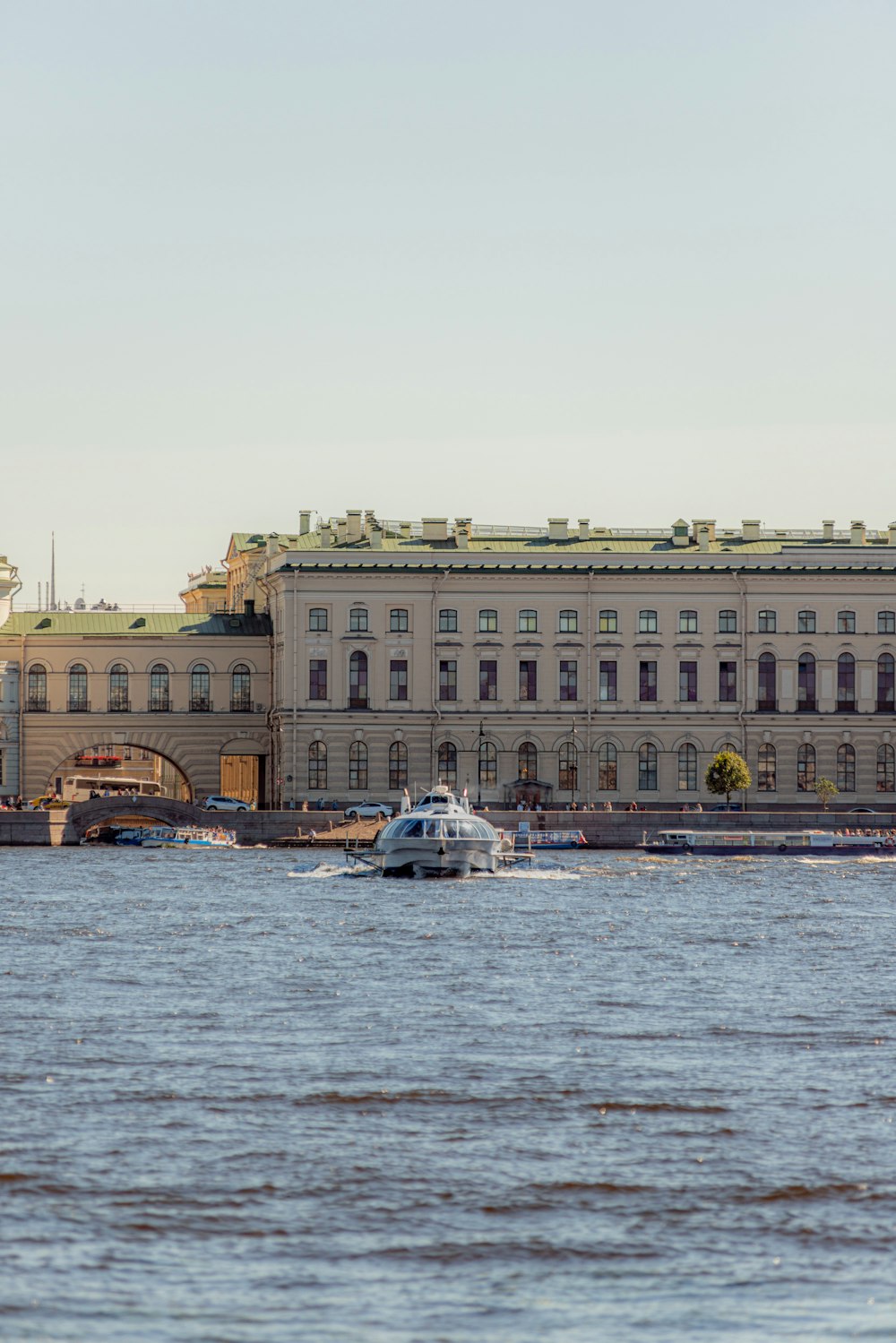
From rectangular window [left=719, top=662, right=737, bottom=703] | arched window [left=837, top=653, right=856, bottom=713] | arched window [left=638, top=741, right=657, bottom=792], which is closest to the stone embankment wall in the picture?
arched window [left=638, top=741, right=657, bottom=792]

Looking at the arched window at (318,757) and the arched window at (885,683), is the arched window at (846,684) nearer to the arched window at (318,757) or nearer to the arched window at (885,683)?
the arched window at (885,683)

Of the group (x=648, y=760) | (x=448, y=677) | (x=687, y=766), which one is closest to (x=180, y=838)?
(x=448, y=677)

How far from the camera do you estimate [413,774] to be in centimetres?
10469

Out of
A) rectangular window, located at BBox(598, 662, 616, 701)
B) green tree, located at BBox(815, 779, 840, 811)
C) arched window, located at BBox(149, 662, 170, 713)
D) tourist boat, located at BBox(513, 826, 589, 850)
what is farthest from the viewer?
arched window, located at BBox(149, 662, 170, 713)

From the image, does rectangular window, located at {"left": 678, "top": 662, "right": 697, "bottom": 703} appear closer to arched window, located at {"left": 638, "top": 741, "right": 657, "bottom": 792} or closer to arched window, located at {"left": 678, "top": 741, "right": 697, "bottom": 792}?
arched window, located at {"left": 678, "top": 741, "right": 697, "bottom": 792}

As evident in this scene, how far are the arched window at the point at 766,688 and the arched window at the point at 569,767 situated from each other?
9.38 m

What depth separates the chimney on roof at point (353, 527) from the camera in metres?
109

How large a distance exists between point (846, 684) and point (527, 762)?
16.3m

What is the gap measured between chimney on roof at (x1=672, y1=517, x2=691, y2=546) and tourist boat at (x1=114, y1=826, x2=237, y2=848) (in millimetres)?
28414

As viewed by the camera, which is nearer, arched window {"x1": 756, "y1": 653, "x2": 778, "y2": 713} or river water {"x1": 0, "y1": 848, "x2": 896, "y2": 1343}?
river water {"x1": 0, "y1": 848, "x2": 896, "y2": 1343}

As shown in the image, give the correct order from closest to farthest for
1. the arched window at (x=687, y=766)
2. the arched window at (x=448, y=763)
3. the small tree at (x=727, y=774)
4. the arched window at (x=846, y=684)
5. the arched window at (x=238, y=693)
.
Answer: the small tree at (x=727, y=774) → the arched window at (x=448, y=763) → the arched window at (x=687, y=766) → the arched window at (x=846, y=684) → the arched window at (x=238, y=693)

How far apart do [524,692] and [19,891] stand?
1788 inches

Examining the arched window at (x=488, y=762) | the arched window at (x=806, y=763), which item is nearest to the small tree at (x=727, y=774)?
the arched window at (x=806, y=763)

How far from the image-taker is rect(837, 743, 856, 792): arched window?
107 m
